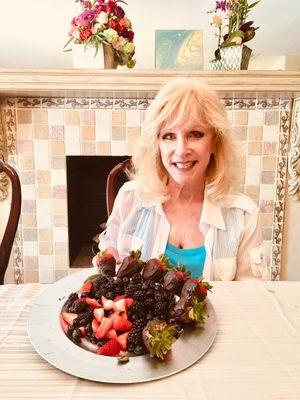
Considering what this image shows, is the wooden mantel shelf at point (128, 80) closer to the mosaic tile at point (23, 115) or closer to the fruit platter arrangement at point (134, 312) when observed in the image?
the mosaic tile at point (23, 115)

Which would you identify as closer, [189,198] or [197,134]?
[197,134]

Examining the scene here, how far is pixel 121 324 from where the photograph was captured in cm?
60

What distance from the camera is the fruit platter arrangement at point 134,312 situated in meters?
→ 0.58

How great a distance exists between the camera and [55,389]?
0.52 metres

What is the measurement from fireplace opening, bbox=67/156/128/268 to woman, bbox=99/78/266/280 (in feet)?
4.41

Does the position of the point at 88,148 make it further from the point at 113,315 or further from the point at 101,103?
the point at 113,315

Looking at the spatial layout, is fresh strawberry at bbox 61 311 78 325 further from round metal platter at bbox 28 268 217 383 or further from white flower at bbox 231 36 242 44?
white flower at bbox 231 36 242 44

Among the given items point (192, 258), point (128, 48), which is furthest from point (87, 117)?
→ point (192, 258)

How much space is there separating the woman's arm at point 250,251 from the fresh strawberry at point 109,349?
687 millimetres

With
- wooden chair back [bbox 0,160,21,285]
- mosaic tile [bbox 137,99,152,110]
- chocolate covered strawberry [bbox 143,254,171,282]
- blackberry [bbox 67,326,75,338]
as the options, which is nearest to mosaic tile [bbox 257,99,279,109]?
mosaic tile [bbox 137,99,152,110]

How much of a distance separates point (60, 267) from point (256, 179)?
1.56 meters

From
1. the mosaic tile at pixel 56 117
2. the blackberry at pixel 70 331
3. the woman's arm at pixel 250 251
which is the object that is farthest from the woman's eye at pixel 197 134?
the mosaic tile at pixel 56 117

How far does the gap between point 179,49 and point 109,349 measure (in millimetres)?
1882

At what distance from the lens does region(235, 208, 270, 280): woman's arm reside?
1.15m
